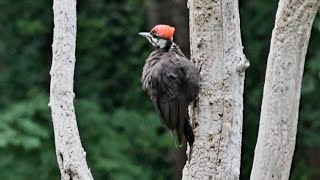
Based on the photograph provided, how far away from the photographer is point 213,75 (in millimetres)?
3645

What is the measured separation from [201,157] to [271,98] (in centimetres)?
38

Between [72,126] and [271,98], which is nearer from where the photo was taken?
[72,126]

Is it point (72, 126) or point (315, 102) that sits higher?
Result: point (72, 126)

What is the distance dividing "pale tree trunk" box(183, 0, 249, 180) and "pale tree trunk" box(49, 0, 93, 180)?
493 mm

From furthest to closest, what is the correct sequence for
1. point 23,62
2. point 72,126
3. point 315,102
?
point 23,62
point 315,102
point 72,126

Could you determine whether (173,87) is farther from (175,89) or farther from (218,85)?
(218,85)

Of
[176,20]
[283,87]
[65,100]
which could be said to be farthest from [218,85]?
[176,20]

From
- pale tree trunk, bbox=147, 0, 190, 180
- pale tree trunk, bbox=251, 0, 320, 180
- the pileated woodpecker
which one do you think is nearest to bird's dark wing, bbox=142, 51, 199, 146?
the pileated woodpecker

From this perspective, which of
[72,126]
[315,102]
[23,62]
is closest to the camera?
[72,126]

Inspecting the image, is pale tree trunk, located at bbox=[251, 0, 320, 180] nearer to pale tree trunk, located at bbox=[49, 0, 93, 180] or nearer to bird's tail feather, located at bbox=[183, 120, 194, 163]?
bird's tail feather, located at bbox=[183, 120, 194, 163]

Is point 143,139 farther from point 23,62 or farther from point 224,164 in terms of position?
point 224,164

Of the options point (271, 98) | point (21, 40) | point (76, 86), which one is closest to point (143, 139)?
point (76, 86)

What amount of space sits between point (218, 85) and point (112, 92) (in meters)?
4.16

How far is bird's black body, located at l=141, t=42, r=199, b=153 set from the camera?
3623 millimetres
